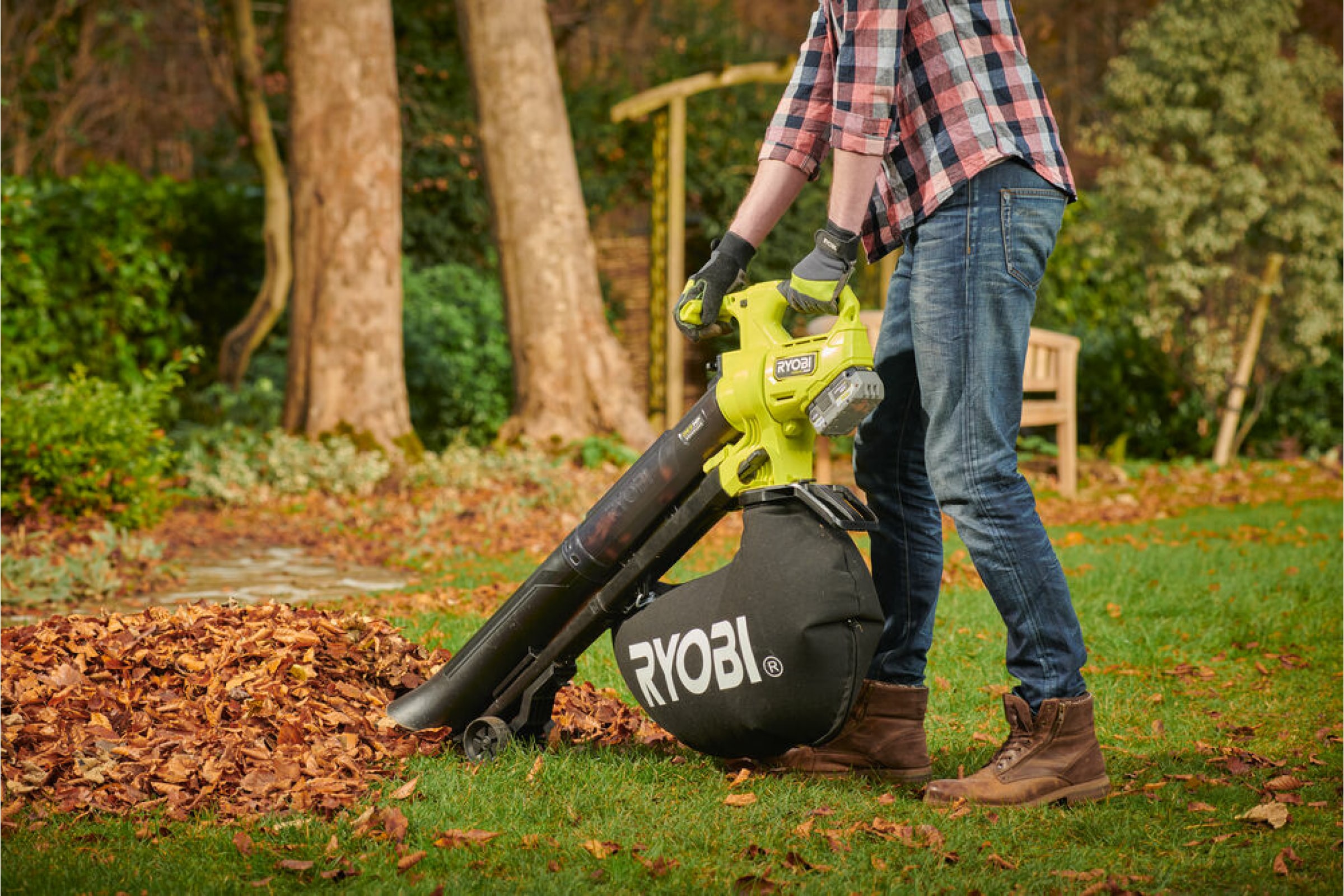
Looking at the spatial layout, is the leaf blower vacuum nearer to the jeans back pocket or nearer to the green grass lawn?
the green grass lawn

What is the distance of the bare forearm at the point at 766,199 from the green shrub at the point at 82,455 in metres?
4.23

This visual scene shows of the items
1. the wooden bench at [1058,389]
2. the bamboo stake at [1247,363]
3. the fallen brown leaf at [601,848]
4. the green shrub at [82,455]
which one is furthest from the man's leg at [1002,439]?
the bamboo stake at [1247,363]

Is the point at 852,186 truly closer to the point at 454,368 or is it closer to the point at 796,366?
the point at 796,366

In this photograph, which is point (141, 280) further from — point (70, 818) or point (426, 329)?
point (70, 818)

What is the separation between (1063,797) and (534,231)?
6.95m

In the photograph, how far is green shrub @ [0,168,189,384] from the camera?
826 cm

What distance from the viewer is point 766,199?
2.94 metres

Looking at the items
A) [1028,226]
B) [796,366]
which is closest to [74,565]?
[796,366]

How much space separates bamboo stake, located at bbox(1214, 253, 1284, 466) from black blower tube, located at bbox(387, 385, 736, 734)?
28.2 feet

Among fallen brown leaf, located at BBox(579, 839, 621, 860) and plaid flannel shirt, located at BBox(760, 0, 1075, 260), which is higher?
plaid flannel shirt, located at BBox(760, 0, 1075, 260)

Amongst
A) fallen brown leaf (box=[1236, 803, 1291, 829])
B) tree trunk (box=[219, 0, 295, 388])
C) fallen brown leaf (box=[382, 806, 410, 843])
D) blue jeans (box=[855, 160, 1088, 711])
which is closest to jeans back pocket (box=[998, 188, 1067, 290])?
blue jeans (box=[855, 160, 1088, 711])

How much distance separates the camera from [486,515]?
746 centimetres

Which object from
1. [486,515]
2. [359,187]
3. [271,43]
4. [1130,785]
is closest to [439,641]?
[1130,785]

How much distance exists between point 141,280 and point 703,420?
763cm
